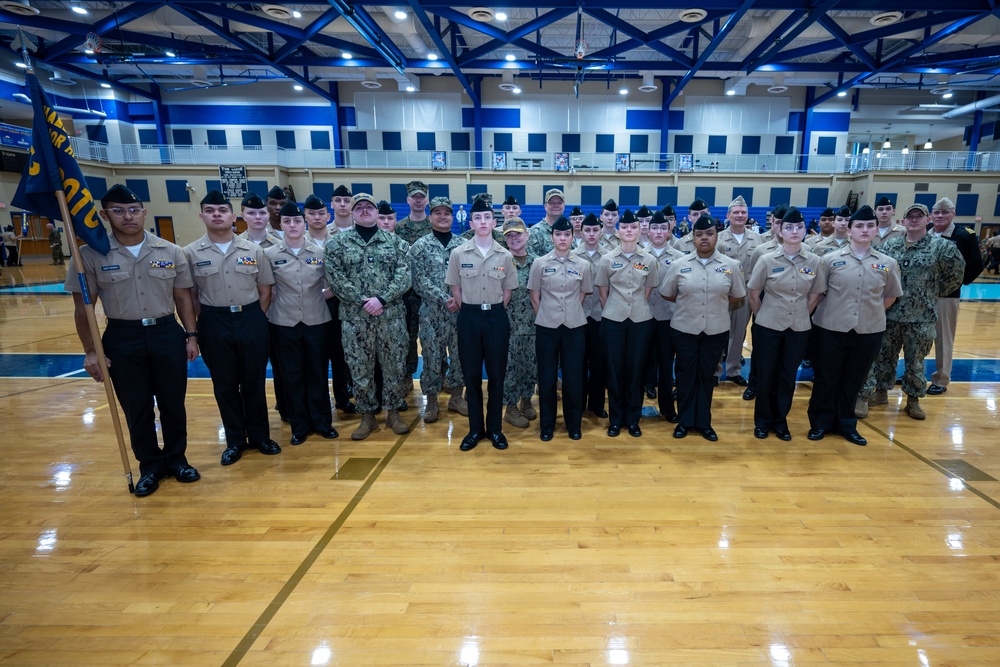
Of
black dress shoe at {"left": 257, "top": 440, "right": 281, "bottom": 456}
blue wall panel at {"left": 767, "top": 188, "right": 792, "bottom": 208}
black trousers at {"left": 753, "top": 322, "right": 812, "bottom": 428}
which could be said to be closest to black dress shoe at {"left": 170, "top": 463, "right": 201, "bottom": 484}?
black dress shoe at {"left": 257, "top": 440, "right": 281, "bottom": 456}

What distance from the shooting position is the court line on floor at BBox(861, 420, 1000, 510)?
135 inches

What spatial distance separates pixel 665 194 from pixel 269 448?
21983 mm

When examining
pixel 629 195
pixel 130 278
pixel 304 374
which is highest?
pixel 629 195

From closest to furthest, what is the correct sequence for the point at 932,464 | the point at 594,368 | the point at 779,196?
the point at 932,464 → the point at 594,368 → the point at 779,196

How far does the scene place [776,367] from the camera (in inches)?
169

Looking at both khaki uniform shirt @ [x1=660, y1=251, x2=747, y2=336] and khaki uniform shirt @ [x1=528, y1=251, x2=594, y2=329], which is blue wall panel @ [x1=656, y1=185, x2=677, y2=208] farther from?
khaki uniform shirt @ [x1=528, y1=251, x2=594, y2=329]

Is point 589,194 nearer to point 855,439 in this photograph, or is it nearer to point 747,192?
point 747,192

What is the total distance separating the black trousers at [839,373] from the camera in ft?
13.7

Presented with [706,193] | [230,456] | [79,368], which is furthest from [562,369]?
[706,193]

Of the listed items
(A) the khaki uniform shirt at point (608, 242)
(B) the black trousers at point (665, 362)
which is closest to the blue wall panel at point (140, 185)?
(A) the khaki uniform shirt at point (608, 242)

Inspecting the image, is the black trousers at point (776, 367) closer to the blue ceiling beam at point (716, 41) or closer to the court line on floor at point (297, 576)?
the court line on floor at point (297, 576)

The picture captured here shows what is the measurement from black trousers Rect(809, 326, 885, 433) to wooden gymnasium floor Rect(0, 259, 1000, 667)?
0.24m

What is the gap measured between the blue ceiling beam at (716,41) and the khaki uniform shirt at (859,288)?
12.1 metres

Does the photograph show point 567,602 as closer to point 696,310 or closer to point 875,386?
point 696,310
